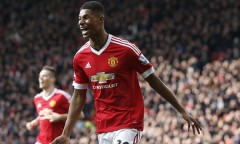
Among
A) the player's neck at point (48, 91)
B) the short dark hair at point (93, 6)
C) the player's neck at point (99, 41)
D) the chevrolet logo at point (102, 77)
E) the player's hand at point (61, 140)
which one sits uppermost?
the short dark hair at point (93, 6)

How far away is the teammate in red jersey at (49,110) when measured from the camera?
8.52 meters

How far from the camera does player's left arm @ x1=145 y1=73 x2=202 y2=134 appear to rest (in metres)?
5.68

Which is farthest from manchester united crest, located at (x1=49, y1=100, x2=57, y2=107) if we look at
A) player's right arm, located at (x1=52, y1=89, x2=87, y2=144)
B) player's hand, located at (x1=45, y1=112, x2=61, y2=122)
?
player's right arm, located at (x1=52, y1=89, x2=87, y2=144)

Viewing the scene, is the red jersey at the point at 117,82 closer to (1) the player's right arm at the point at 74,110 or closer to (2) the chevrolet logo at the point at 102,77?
(2) the chevrolet logo at the point at 102,77

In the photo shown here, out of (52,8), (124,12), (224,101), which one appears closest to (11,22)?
(52,8)

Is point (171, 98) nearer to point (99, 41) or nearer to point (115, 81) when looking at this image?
point (115, 81)

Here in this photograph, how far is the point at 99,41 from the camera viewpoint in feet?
18.8

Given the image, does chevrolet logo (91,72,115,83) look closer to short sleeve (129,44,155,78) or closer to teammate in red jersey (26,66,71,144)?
short sleeve (129,44,155,78)

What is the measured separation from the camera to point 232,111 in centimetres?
1352

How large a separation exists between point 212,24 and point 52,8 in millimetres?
9328

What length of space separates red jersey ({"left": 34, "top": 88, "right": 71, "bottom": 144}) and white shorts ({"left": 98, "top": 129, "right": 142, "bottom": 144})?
289cm

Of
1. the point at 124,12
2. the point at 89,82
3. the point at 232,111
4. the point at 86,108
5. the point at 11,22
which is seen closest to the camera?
the point at 89,82

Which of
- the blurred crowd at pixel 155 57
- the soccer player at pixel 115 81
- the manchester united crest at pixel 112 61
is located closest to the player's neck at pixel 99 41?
the soccer player at pixel 115 81

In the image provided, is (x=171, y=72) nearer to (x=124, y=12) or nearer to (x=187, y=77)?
(x=187, y=77)
